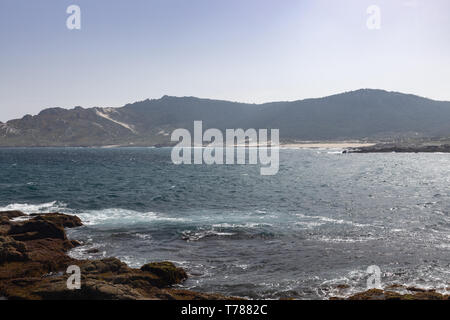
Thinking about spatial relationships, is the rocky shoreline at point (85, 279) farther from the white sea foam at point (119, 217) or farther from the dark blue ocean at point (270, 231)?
the white sea foam at point (119, 217)

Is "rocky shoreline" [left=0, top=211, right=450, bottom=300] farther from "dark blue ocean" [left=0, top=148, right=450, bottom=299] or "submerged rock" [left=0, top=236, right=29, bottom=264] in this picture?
"dark blue ocean" [left=0, top=148, right=450, bottom=299]

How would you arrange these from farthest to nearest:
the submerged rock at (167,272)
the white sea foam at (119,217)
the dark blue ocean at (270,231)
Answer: the white sea foam at (119,217), the dark blue ocean at (270,231), the submerged rock at (167,272)

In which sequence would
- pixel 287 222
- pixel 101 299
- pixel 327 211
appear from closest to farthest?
pixel 101 299, pixel 287 222, pixel 327 211

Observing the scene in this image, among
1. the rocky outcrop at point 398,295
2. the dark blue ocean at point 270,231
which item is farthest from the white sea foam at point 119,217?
the rocky outcrop at point 398,295

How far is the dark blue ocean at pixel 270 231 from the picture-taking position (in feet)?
72.7

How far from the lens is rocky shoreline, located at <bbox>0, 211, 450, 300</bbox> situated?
16875 mm

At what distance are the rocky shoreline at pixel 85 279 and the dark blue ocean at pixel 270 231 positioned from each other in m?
1.72

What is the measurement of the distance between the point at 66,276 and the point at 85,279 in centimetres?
198

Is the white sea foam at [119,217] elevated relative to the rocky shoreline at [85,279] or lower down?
lower down

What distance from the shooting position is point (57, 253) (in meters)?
25.8

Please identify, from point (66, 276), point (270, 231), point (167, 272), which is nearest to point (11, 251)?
point (66, 276)
